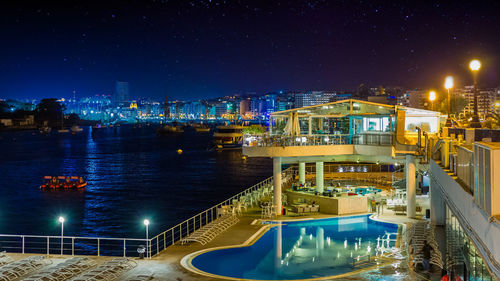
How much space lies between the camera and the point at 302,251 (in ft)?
58.9

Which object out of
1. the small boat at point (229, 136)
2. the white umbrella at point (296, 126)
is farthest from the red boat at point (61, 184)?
the small boat at point (229, 136)

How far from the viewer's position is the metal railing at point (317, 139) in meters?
24.3

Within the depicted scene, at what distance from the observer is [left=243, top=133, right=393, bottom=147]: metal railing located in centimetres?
2427

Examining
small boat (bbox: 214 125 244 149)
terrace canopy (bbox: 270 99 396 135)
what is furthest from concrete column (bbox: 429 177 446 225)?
small boat (bbox: 214 125 244 149)

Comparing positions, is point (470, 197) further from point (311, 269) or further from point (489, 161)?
point (311, 269)

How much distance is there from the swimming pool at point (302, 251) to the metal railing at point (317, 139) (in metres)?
3.95

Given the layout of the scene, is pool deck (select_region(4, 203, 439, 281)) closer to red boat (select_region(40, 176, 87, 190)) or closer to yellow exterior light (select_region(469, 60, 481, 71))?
yellow exterior light (select_region(469, 60, 481, 71))

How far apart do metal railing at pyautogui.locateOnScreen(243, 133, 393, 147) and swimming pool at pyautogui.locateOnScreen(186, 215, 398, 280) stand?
3953 mm

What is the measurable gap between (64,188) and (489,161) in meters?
51.4

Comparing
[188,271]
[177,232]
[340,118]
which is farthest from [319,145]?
[188,271]

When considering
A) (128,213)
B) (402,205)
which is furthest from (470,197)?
(128,213)

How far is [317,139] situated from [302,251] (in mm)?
8419

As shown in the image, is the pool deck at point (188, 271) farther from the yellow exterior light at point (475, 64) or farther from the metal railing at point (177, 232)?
the yellow exterior light at point (475, 64)

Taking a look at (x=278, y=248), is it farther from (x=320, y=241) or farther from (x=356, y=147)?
(x=356, y=147)
